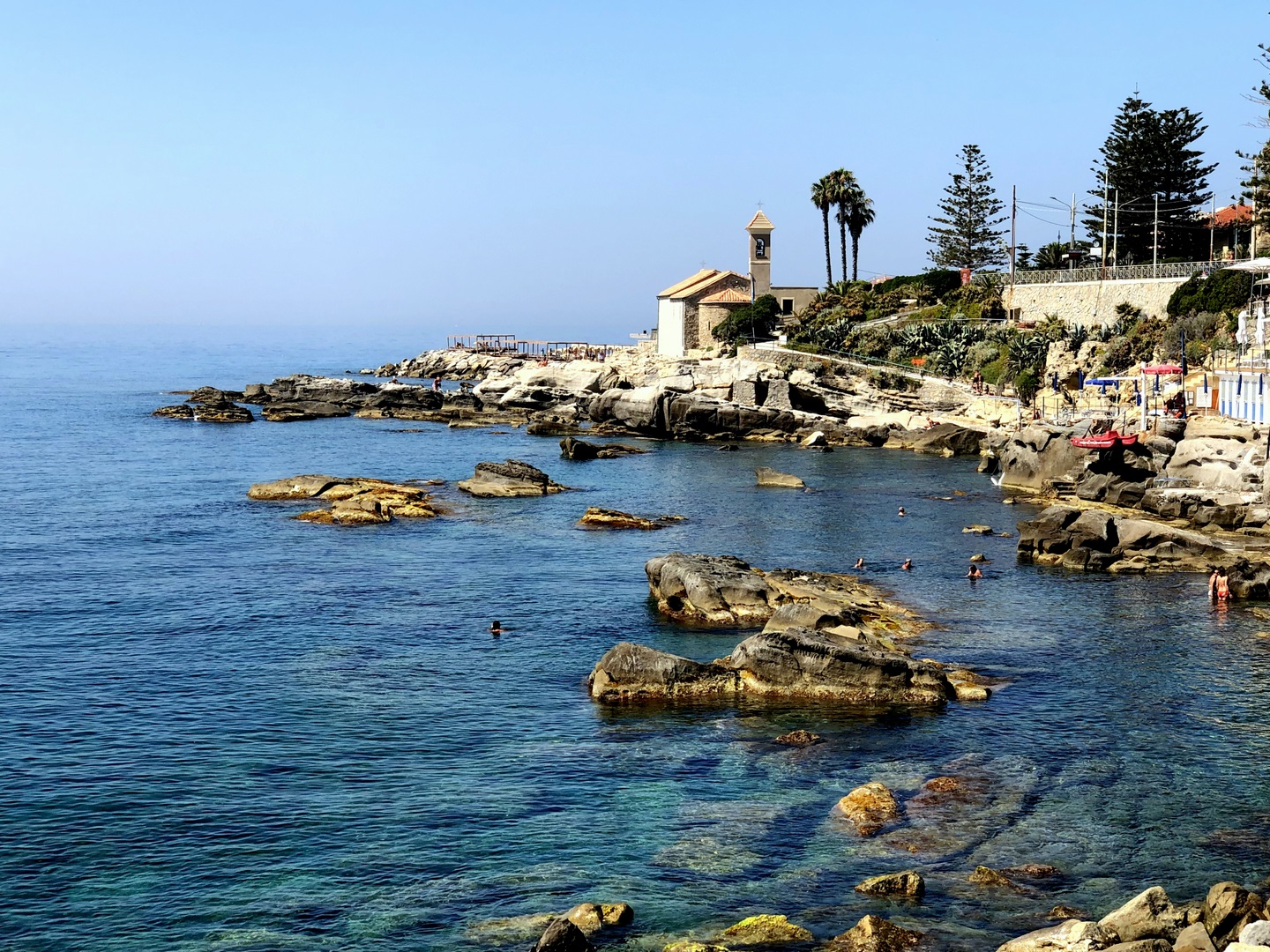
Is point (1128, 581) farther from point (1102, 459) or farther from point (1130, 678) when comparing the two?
point (1102, 459)

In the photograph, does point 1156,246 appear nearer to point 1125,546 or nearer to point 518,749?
point 1125,546

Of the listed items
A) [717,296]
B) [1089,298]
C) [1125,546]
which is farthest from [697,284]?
[1125,546]

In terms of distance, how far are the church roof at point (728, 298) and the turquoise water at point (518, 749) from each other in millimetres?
69028

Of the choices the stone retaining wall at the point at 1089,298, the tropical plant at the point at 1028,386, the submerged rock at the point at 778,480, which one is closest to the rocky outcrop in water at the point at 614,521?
the submerged rock at the point at 778,480

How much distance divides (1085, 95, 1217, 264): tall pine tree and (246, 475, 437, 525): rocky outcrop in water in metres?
64.1

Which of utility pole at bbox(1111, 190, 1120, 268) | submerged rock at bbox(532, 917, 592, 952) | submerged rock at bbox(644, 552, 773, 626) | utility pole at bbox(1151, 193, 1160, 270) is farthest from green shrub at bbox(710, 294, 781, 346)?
submerged rock at bbox(532, 917, 592, 952)

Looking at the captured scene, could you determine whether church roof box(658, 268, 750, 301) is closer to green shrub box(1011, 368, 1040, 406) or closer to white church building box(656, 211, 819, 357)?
white church building box(656, 211, 819, 357)

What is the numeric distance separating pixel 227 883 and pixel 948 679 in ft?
65.5

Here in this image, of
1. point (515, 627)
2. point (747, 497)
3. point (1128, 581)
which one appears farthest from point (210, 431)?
point (1128, 581)

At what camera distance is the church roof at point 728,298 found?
123250mm

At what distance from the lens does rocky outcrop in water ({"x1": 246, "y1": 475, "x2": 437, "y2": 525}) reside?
59.7 meters

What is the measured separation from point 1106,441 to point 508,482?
104 ft

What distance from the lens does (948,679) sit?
3434cm

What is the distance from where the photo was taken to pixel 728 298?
407ft
